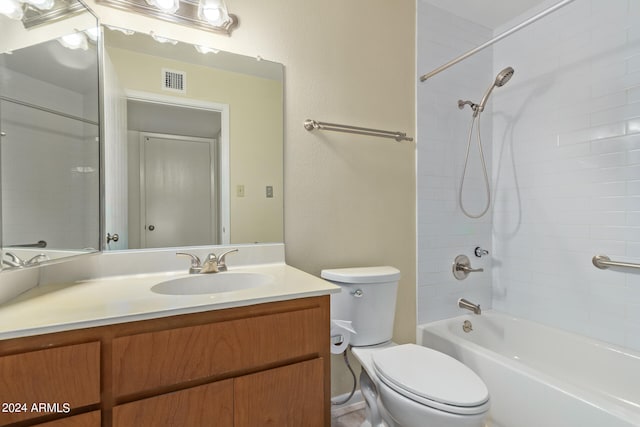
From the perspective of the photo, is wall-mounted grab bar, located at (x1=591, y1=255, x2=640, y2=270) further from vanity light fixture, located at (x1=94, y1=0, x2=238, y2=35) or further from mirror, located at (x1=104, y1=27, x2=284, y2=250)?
vanity light fixture, located at (x1=94, y1=0, x2=238, y2=35)

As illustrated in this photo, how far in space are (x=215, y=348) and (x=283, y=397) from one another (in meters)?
0.29

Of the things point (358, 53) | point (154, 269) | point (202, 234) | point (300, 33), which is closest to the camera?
point (154, 269)

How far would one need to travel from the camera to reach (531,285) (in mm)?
2021

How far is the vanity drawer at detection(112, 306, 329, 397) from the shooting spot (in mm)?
775

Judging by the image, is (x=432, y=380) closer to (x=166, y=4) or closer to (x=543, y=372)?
(x=543, y=372)

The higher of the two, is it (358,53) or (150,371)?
(358,53)

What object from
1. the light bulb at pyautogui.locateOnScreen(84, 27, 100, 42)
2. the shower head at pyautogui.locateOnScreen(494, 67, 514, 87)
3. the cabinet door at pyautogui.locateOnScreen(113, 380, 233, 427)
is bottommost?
the cabinet door at pyautogui.locateOnScreen(113, 380, 233, 427)

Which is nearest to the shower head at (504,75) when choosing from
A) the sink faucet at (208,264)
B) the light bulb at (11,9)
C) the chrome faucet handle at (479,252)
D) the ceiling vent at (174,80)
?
the chrome faucet handle at (479,252)

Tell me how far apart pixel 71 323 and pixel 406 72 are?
6.68 ft

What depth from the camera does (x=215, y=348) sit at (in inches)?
34.0

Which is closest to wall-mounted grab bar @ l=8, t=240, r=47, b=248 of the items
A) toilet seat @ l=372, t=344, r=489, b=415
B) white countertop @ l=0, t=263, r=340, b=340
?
white countertop @ l=0, t=263, r=340, b=340

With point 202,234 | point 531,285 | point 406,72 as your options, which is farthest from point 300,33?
point 531,285

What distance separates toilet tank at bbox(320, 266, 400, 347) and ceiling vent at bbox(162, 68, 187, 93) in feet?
3.62

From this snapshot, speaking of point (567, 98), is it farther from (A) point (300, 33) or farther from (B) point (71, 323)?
(B) point (71, 323)
